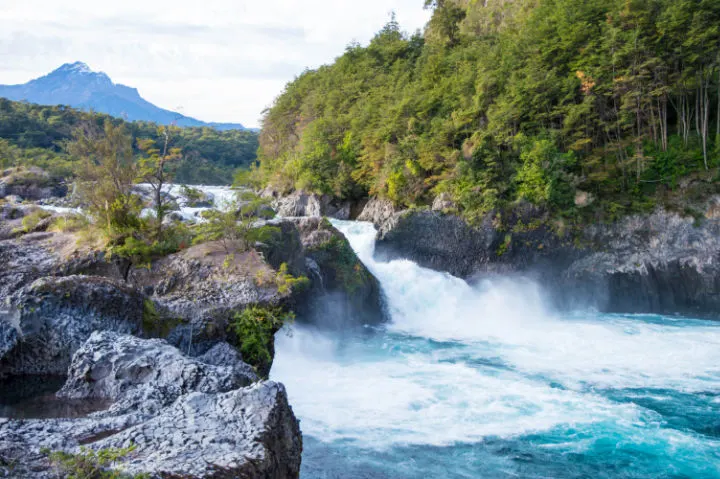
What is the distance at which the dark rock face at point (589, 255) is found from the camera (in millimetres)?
16156

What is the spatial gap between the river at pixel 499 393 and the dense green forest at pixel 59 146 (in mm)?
20685

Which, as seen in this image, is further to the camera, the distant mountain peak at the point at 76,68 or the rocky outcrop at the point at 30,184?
the distant mountain peak at the point at 76,68

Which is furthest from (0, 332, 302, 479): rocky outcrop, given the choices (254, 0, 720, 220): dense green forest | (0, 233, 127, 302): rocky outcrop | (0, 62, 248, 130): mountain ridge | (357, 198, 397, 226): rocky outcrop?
(0, 62, 248, 130): mountain ridge

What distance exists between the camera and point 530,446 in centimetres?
769

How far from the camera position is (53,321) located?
7.36 meters

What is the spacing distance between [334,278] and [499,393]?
586cm

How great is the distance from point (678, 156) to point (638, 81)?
305cm

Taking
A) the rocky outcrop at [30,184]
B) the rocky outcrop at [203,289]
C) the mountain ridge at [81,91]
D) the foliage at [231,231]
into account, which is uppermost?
the mountain ridge at [81,91]

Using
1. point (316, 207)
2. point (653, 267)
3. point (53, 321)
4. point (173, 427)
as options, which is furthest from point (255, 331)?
point (316, 207)

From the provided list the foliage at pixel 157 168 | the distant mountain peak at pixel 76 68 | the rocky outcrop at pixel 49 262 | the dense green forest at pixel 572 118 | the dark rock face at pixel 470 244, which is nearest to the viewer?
Answer: the rocky outcrop at pixel 49 262

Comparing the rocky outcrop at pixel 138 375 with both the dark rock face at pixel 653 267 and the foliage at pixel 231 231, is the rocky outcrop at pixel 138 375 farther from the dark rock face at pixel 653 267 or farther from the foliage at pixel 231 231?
the dark rock face at pixel 653 267

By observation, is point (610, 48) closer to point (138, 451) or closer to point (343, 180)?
point (343, 180)

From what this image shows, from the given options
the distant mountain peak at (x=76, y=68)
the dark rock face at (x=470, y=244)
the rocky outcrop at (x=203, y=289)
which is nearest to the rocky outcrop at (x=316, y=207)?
the dark rock face at (x=470, y=244)

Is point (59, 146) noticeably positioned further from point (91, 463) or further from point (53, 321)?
point (91, 463)
